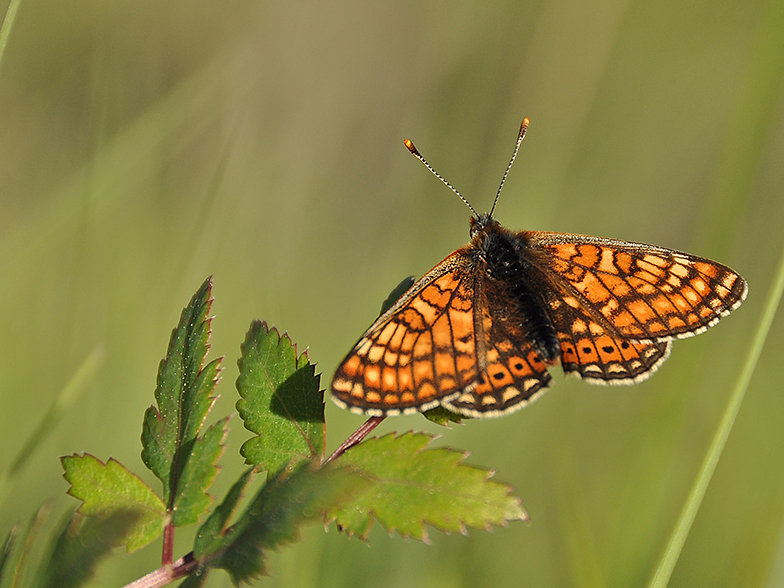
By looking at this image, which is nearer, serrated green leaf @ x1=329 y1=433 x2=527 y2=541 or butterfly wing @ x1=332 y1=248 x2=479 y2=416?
serrated green leaf @ x1=329 y1=433 x2=527 y2=541

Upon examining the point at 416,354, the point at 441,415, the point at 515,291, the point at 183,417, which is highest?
the point at 515,291

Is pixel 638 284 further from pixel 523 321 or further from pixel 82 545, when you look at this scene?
pixel 82 545

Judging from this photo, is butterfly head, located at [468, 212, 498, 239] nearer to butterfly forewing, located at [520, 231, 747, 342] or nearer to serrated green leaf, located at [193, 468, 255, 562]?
butterfly forewing, located at [520, 231, 747, 342]

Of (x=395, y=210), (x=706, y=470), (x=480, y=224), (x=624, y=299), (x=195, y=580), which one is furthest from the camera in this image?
(x=395, y=210)

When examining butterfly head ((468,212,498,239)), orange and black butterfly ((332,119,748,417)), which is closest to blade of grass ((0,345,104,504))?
orange and black butterfly ((332,119,748,417))

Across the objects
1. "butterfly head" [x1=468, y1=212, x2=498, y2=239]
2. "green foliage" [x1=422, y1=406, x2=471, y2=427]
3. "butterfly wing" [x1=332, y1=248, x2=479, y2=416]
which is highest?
"butterfly head" [x1=468, y1=212, x2=498, y2=239]

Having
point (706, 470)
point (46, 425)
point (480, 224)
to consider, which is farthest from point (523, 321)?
point (46, 425)
